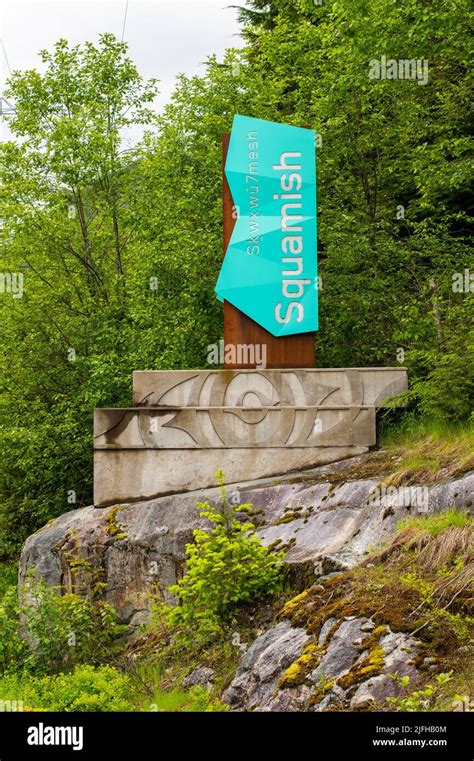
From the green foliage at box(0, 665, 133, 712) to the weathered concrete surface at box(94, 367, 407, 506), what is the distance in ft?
11.0

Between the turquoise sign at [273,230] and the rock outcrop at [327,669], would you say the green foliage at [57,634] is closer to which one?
the rock outcrop at [327,669]

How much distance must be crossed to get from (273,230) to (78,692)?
283 inches

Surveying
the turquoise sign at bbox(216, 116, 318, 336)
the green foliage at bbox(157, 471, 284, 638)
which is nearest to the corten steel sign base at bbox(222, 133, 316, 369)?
the turquoise sign at bbox(216, 116, 318, 336)

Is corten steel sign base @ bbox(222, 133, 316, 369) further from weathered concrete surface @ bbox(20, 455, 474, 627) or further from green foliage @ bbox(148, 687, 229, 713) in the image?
green foliage @ bbox(148, 687, 229, 713)

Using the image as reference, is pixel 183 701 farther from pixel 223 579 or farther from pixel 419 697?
pixel 419 697

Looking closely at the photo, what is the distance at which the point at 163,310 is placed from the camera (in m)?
18.4

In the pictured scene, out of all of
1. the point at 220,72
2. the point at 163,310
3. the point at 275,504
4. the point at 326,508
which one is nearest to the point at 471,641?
the point at 326,508

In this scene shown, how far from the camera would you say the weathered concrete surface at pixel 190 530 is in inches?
384

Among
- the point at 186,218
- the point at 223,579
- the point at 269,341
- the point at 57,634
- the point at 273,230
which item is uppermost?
the point at 186,218

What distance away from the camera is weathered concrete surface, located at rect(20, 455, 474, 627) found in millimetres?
9758

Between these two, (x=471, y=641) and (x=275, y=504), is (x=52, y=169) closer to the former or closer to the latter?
(x=275, y=504)

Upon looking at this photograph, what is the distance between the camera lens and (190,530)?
1244 centimetres

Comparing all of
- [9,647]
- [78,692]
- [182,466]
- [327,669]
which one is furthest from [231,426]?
[327,669]

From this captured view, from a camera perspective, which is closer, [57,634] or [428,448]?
[428,448]
